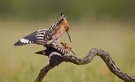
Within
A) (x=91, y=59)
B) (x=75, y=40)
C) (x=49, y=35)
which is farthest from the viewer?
(x=75, y=40)

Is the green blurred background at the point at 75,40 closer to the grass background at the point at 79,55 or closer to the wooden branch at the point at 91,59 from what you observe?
the grass background at the point at 79,55

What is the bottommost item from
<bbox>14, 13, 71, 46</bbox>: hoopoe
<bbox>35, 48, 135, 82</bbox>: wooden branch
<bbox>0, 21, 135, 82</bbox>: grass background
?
<bbox>35, 48, 135, 82</bbox>: wooden branch

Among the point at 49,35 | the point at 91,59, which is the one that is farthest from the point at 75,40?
the point at 49,35

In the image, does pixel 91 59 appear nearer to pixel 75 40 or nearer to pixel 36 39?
pixel 36 39

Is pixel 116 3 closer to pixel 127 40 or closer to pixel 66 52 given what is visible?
pixel 127 40

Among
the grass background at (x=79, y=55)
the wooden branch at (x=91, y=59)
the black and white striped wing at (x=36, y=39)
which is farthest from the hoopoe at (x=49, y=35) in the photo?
the grass background at (x=79, y=55)

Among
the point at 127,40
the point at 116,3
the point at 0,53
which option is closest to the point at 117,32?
the point at 127,40

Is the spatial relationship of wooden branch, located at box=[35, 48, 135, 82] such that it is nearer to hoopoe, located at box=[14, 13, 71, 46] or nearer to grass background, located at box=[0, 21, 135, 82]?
hoopoe, located at box=[14, 13, 71, 46]

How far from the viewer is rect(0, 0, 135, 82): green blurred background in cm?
541

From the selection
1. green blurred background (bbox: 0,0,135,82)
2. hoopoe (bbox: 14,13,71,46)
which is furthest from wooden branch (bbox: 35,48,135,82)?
green blurred background (bbox: 0,0,135,82)

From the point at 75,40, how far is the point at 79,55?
177 cm

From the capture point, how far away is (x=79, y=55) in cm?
777

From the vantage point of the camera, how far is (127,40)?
30.0 ft

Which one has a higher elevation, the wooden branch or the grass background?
the grass background
